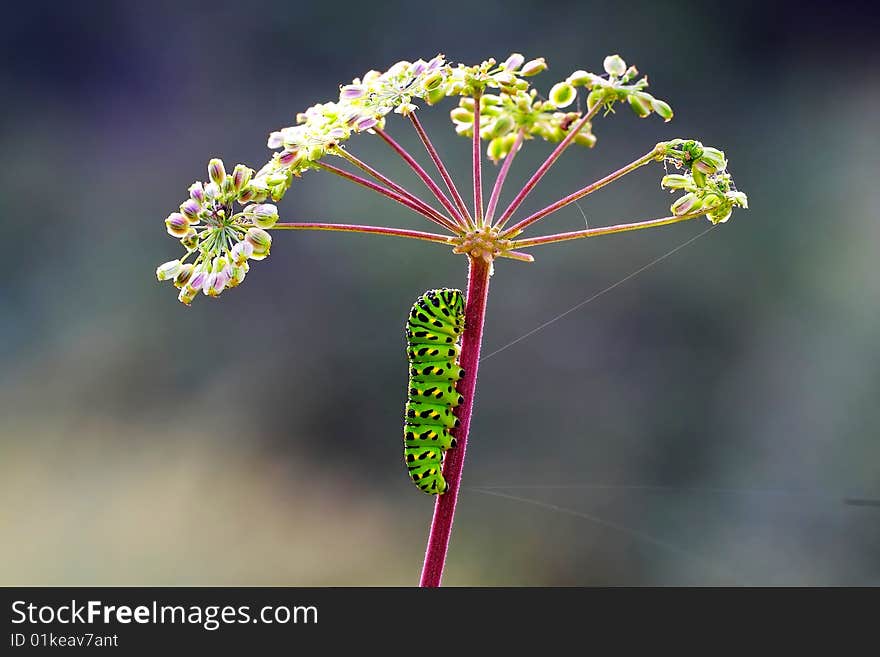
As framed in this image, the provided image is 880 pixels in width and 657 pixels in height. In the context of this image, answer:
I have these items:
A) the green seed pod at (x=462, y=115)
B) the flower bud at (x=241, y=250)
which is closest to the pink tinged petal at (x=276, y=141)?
the flower bud at (x=241, y=250)

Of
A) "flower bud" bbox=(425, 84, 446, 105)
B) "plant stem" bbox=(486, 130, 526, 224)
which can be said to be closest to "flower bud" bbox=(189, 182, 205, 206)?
"flower bud" bbox=(425, 84, 446, 105)

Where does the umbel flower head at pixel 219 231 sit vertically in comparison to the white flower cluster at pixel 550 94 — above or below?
below

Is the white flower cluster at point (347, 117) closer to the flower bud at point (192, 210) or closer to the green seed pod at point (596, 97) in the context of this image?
the flower bud at point (192, 210)

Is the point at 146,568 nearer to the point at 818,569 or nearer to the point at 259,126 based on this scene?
the point at 818,569

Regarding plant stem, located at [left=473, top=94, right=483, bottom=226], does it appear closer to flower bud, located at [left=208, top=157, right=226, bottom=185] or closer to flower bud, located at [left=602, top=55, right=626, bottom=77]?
flower bud, located at [left=602, top=55, right=626, bottom=77]

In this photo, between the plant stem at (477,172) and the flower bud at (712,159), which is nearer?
the plant stem at (477,172)

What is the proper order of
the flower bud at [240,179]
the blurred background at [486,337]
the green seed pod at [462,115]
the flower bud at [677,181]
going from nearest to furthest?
the flower bud at [240,179] < the flower bud at [677,181] < the green seed pod at [462,115] < the blurred background at [486,337]
